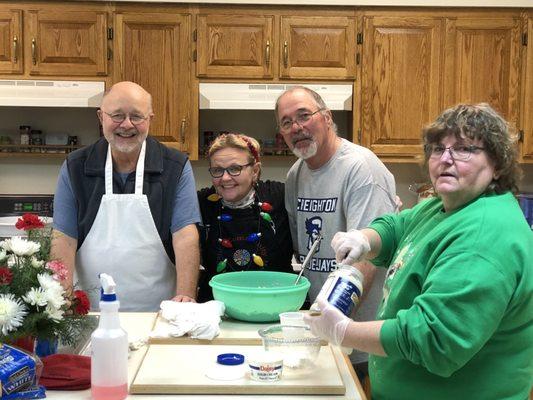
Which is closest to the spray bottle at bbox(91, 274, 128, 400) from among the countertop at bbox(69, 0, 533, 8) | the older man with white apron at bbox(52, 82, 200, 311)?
the older man with white apron at bbox(52, 82, 200, 311)

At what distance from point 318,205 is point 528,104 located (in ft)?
6.88

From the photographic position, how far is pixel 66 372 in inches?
51.8

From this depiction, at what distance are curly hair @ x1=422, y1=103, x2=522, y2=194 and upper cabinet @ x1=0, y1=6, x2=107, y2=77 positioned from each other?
261cm

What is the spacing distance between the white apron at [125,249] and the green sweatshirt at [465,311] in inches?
39.5

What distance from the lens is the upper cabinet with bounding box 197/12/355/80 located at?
350 cm

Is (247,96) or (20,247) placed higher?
(247,96)

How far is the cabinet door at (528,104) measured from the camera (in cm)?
358

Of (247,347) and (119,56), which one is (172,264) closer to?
(247,347)

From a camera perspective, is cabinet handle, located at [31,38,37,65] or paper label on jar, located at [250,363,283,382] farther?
cabinet handle, located at [31,38,37,65]

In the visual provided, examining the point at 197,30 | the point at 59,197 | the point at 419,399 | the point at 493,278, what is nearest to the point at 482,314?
the point at 493,278

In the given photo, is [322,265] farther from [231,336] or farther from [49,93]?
[49,93]

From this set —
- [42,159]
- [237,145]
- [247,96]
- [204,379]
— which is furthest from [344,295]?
[42,159]

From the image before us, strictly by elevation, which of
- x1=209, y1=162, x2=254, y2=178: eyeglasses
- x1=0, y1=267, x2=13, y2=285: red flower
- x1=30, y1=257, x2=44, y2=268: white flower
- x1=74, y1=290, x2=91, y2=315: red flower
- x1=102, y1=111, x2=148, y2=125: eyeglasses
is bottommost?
x1=74, y1=290, x2=91, y2=315: red flower

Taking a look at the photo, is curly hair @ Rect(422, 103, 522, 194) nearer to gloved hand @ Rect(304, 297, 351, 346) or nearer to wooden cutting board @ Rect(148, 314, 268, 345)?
gloved hand @ Rect(304, 297, 351, 346)
